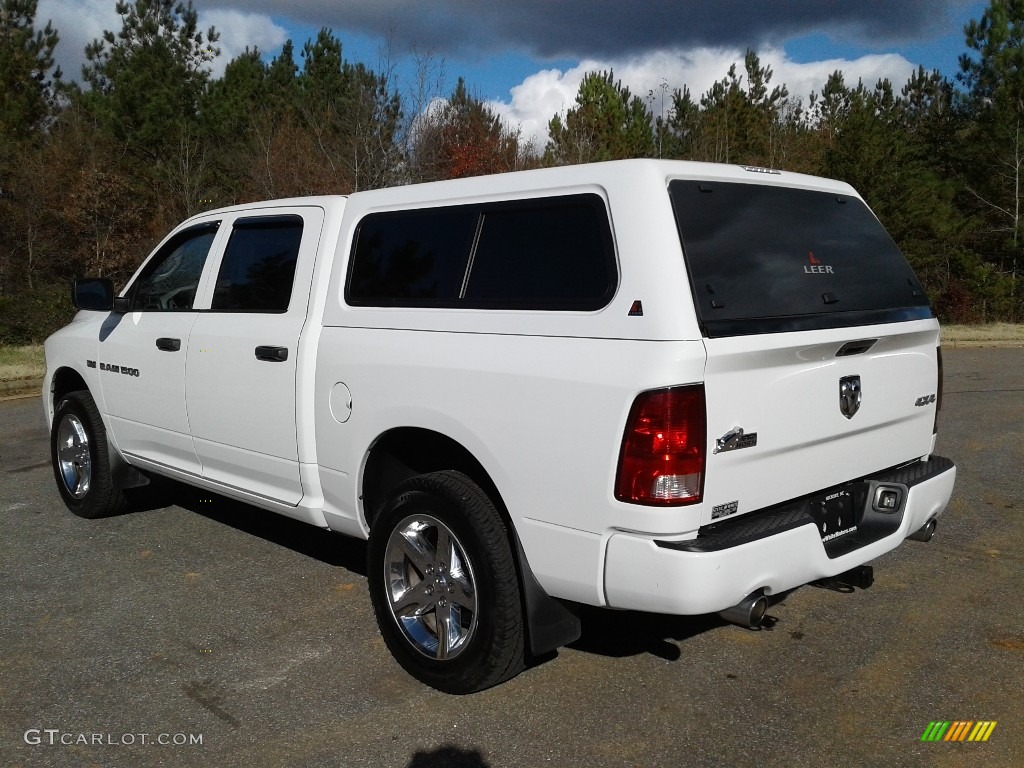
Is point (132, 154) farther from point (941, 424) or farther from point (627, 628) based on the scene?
point (627, 628)

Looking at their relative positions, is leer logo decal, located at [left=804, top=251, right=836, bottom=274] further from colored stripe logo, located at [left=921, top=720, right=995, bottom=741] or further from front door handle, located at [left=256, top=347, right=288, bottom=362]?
front door handle, located at [left=256, top=347, right=288, bottom=362]

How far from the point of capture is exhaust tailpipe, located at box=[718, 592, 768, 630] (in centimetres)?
331

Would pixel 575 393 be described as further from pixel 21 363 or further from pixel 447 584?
pixel 21 363

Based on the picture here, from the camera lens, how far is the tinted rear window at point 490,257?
3471 millimetres

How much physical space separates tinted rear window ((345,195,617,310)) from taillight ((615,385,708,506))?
1.46 feet

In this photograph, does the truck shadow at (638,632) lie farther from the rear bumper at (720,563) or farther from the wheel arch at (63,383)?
the wheel arch at (63,383)

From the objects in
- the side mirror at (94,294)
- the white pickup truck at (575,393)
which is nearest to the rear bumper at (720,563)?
the white pickup truck at (575,393)

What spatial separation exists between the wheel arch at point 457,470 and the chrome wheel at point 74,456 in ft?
9.37

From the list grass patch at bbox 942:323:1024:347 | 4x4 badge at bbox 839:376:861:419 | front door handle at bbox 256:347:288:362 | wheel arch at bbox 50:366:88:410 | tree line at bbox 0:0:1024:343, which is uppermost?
tree line at bbox 0:0:1024:343

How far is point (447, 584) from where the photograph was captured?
3803 mm

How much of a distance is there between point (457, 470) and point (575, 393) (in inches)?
32.8

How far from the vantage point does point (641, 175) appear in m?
3.37

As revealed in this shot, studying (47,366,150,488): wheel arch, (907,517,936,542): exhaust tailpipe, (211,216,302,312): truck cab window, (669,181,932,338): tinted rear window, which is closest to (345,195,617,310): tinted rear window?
(669,181,932,338): tinted rear window

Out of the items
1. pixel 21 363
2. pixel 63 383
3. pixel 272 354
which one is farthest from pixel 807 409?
pixel 21 363
